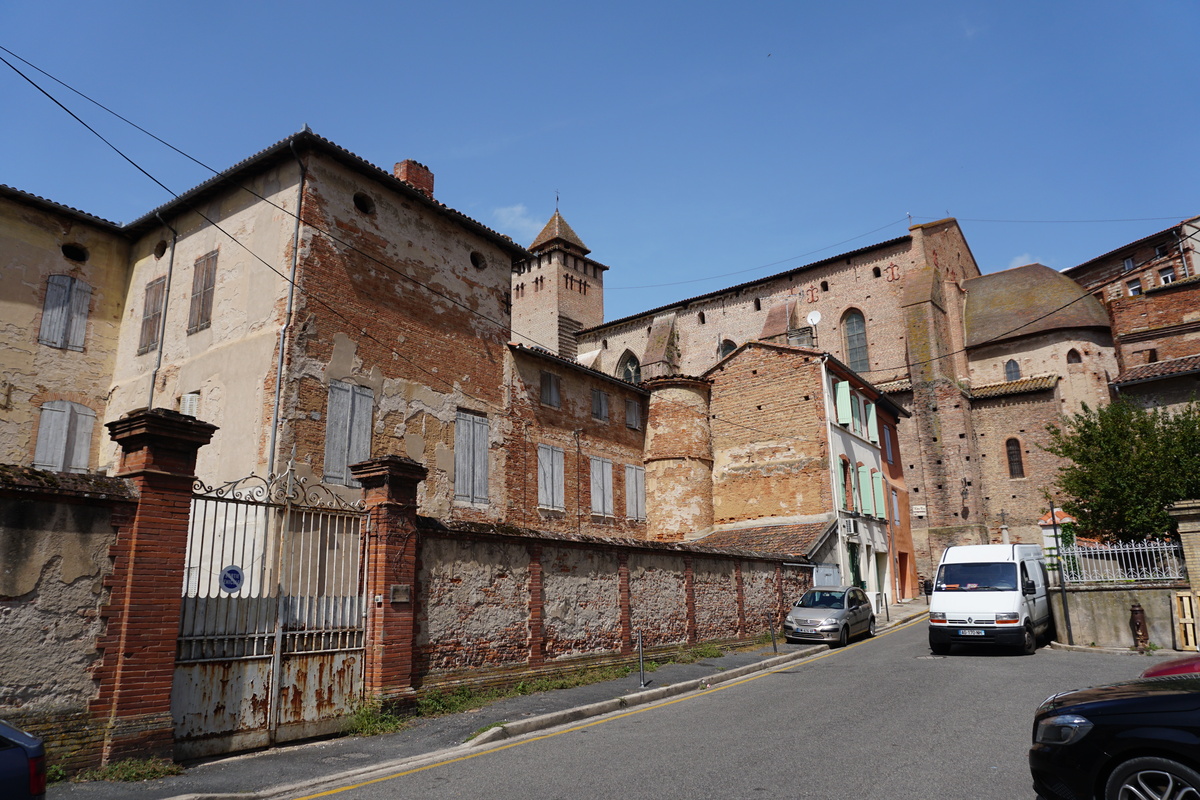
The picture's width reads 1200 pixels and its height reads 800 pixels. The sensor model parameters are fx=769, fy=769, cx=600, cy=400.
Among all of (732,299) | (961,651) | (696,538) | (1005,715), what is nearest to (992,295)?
(732,299)

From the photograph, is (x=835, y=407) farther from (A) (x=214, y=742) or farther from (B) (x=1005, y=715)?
(A) (x=214, y=742)

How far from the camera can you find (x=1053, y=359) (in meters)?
37.8

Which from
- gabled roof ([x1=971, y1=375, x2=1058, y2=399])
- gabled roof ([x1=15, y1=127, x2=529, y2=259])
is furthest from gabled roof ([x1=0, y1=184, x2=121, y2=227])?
→ gabled roof ([x1=971, y1=375, x2=1058, y2=399])

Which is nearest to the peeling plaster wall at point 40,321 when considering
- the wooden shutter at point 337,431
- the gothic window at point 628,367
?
the wooden shutter at point 337,431

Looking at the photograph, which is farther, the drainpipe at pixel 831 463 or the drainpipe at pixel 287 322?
the drainpipe at pixel 831 463

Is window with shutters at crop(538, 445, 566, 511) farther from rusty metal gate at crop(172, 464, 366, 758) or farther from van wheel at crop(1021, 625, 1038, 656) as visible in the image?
van wheel at crop(1021, 625, 1038, 656)

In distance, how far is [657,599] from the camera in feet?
49.0

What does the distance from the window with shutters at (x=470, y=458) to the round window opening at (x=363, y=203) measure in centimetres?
504

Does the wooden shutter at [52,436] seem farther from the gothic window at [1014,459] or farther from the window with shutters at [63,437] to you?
the gothic window at [1014,459]

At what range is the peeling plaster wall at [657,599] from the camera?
14305 millimetres

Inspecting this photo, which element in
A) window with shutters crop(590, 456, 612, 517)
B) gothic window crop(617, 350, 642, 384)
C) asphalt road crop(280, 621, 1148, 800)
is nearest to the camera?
asphalt road crop(280, 621, 1148, 800)

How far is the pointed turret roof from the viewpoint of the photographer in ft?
171

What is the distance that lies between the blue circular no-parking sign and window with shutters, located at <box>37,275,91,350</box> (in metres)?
12.5

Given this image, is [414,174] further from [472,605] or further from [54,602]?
[54,602]
